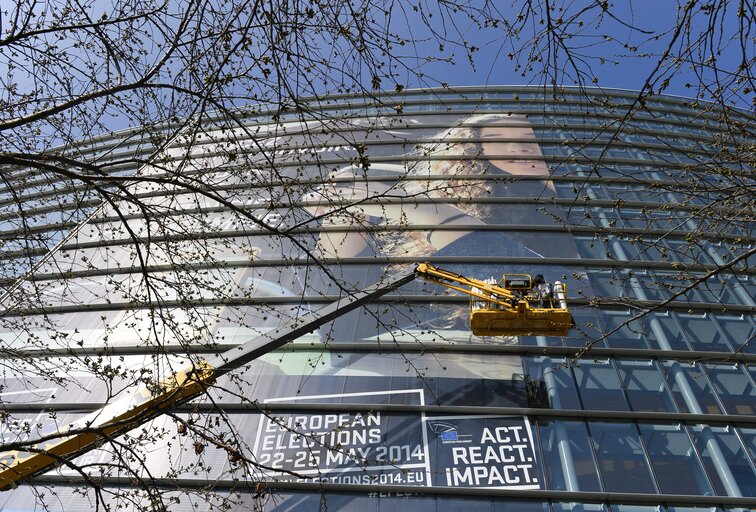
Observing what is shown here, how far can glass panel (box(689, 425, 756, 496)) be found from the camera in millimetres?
8055

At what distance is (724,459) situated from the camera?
8.47 metres

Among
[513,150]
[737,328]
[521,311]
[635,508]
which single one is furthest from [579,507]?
[513,150]

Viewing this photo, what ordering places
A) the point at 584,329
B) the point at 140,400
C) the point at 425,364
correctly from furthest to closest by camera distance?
the point at 584,329, the point at 425,364, the point at 140,400

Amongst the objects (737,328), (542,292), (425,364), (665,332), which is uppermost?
(737,328)

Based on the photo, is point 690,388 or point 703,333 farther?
point 703,333

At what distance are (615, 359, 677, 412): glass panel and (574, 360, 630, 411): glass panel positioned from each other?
0.52 ft

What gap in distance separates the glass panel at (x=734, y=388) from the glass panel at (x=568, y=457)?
9.53 feet

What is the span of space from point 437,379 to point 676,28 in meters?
7.29

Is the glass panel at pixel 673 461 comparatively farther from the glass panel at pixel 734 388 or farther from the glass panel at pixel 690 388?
the glass panel at pixel 734 388

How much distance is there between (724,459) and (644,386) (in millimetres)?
1677

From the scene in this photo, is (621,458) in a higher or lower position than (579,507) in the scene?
higher

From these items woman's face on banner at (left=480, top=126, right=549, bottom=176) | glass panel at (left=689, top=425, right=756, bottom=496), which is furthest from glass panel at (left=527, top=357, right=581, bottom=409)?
woman's face on banner at (left=480, top=126, right=549, bottom=176)

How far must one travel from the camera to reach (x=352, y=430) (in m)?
9.18

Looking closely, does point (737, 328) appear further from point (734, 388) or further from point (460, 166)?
point (460, 166)
